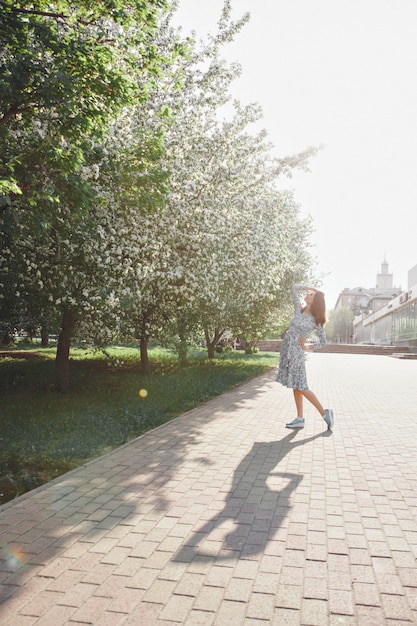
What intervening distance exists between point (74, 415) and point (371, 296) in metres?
149

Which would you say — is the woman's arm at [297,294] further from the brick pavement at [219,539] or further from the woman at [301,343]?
the brick pavement at [219,539]

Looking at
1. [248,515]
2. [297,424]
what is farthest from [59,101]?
[297,424]

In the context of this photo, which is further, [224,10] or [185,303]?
[185,303]

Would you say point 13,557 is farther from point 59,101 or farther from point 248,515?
point 59,101

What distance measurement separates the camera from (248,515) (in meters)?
4.13

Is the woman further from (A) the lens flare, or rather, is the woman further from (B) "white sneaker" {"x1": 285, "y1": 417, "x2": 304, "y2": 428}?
(A) the lens flare

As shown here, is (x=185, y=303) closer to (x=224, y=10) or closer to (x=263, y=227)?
(x=263, y=227)

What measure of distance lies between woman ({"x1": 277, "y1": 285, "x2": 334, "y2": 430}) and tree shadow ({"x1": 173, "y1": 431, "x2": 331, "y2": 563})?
5.42 feet

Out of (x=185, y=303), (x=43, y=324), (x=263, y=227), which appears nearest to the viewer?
(x=263, y=227)

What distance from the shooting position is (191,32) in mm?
10992

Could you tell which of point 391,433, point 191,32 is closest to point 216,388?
point 391,433

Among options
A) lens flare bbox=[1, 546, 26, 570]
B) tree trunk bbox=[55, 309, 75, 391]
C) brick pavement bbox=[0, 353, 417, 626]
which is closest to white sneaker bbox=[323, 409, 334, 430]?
brick pavement bbox=[0, 353, 417, 626]

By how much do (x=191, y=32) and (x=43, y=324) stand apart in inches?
380

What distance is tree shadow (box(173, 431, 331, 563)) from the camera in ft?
11.4
